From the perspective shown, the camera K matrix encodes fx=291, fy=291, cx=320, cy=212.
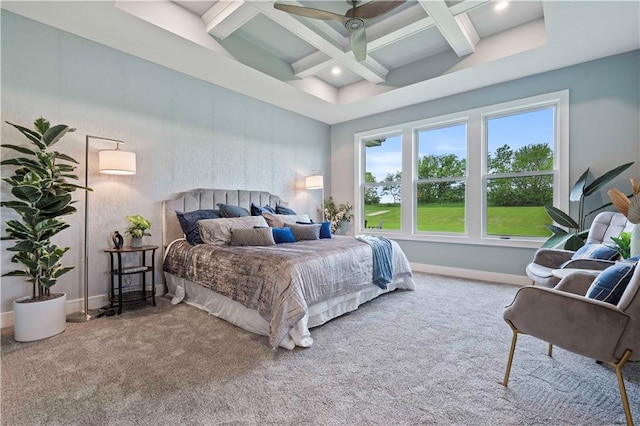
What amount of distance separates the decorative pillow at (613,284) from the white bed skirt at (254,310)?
189 centimetres

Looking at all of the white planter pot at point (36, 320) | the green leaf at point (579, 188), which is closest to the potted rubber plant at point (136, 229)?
the white planter pot at point (36, 320)

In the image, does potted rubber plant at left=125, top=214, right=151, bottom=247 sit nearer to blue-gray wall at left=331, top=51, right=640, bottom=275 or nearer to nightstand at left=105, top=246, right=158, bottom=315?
nightstand at left=105, top=246, right=158, bottom=315

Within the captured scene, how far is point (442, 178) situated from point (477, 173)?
58 cm

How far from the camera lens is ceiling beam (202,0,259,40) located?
2990 mm

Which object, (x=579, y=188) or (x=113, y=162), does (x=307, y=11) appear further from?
(x=579, y=188)

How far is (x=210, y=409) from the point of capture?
160 cm

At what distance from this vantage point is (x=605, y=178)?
11.0 feet

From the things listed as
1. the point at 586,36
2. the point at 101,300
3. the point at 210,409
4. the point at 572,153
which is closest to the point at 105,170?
the point at 101,300

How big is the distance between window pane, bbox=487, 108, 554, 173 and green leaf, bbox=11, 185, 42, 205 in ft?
18.0

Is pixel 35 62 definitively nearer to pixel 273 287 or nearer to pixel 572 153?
pixel 273 287

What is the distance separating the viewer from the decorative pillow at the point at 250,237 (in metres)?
3.35

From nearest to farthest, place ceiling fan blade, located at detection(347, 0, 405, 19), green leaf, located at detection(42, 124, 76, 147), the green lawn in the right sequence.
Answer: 1. ceiling fan blade, located at detection(347, 0, 405, 19)
2. green leaf, located at detection(42, 124, 76, 147)
3. the green lawn

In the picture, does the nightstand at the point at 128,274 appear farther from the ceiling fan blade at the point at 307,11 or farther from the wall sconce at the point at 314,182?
the wall sconce at the point at 314,182

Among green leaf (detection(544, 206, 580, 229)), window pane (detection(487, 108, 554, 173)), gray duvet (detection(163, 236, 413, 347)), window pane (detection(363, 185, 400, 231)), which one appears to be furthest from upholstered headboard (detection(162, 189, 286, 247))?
green leaf (detection(544, 206, 580, 229))
